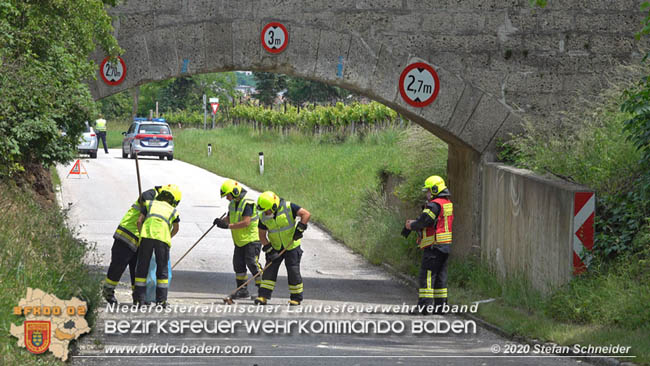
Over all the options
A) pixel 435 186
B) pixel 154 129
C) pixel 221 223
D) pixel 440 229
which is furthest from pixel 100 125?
pixel 440 229

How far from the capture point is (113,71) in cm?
1461

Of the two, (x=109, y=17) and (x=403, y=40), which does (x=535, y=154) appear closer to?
(x=403, y=40)

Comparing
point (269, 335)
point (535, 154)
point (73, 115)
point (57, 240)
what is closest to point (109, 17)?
point (73, 115)

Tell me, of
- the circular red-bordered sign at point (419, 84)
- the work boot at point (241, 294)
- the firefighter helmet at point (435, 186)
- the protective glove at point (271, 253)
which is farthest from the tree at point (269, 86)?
the firefighter helmet at point (435, 186)

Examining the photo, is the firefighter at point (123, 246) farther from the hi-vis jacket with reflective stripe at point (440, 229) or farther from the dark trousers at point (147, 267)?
the hi-vis jacket with reflective stripe at point (440, 229)

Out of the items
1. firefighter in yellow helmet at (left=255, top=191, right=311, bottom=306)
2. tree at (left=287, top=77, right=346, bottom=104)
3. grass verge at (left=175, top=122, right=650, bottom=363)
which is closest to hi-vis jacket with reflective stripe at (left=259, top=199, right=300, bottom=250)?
firefighter in yellow helmet at (left=255, top=191, right=311, bottom=306)

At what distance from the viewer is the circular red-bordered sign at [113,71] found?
47.9 feet

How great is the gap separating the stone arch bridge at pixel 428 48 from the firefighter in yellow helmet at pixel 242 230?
81.6 inches

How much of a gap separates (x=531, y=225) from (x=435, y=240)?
4.13 ft

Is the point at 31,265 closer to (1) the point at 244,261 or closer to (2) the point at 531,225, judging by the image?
(1) the point at 244,261

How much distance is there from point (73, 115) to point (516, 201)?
240 inches

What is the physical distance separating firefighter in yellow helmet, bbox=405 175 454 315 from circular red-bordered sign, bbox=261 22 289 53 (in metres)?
3.31

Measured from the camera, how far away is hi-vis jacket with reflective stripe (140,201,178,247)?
11.9 meters

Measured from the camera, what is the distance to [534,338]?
10430 mm
